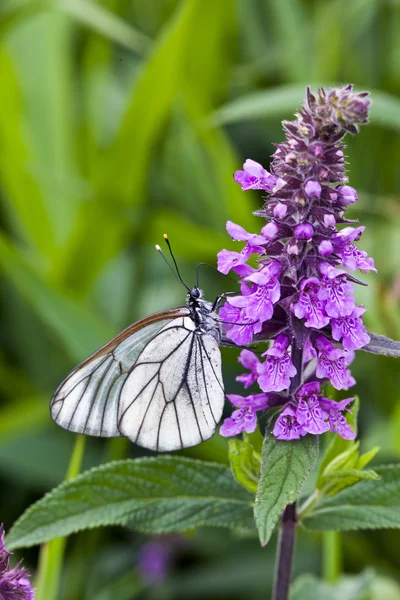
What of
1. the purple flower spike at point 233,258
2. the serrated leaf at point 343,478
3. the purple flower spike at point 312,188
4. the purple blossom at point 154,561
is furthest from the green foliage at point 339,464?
the purple blossom at point 154,561

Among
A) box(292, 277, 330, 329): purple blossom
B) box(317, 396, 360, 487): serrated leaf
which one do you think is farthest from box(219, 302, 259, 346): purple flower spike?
box(317, 396, 360, 487): serrated leaf

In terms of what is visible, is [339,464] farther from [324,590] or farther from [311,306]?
[324,590]

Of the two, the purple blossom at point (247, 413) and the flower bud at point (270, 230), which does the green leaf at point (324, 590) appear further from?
the flower bud at point (270, 230)

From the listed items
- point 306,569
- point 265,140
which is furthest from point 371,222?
point 306,569

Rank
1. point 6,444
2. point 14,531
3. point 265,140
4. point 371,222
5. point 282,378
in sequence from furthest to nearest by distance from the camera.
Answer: point 265,140
point 371,222
point 6,444
point 14,531
point 282,378

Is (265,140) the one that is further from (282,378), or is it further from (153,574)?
(282,378)

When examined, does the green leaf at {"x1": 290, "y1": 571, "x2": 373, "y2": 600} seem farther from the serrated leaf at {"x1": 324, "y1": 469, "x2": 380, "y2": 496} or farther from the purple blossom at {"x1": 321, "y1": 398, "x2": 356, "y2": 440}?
the purple blossom at {"x1": 321, "y1": 398, "x2": 356, "y2": 440}

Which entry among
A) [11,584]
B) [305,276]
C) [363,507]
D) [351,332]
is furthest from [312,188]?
[11,584]
